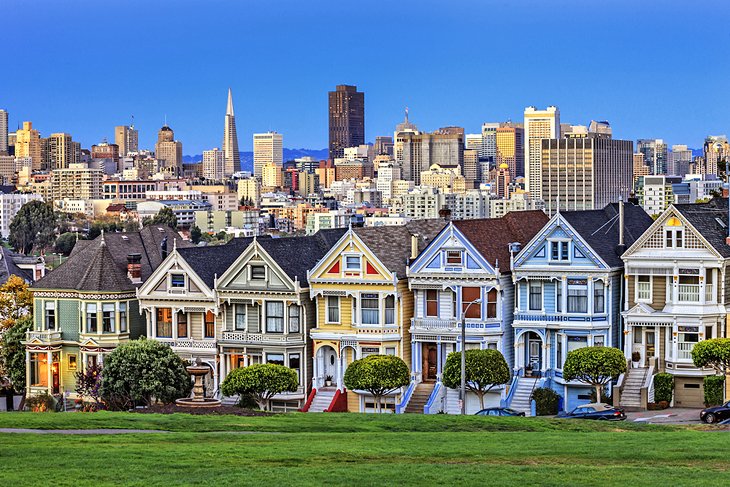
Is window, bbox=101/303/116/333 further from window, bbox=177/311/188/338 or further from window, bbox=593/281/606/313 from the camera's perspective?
window, bbox=593/281/606/313

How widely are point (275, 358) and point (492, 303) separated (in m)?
8.66

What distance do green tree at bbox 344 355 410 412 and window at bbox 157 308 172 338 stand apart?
912 cm

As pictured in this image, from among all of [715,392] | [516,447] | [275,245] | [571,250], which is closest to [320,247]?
[275,245]

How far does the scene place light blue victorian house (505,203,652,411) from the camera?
55.6 meters

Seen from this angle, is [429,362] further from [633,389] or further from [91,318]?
[91,318]

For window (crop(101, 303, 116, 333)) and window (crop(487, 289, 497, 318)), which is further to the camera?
window (crop(101, 303, 116, 333))

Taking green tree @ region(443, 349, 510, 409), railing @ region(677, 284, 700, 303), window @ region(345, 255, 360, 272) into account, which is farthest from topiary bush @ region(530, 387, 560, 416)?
window @ region(345, 255, 360, 272)

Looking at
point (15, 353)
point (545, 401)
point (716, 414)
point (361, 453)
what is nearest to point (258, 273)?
point (545, 401)

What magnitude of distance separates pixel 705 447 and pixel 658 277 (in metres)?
19.0

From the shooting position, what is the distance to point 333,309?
59.0m

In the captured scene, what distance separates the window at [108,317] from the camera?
209 ft

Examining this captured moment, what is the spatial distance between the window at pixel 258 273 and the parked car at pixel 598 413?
45.8 feet

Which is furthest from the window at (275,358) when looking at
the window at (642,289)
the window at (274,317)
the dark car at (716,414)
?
the dark car at (716,414)

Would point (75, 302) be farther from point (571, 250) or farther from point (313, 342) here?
point (571, 250)
